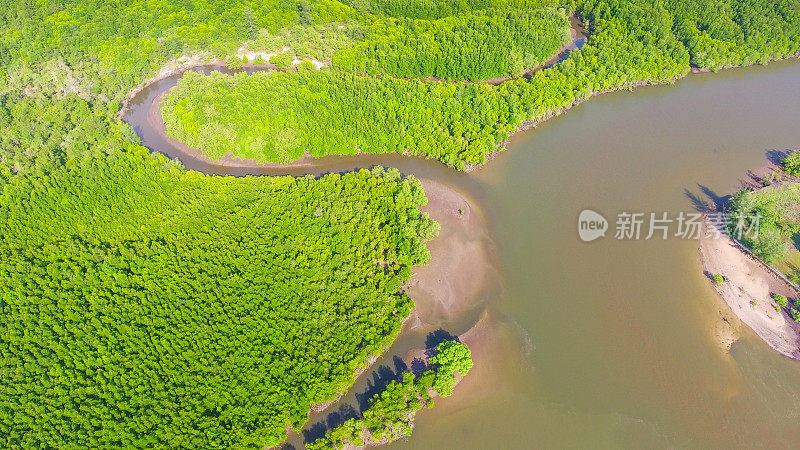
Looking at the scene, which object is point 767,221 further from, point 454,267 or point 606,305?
point 454,267

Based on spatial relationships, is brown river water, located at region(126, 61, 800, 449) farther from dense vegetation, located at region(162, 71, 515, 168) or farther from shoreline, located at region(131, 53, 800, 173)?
dense vegetation, located at region(162, 71, 515, 168)

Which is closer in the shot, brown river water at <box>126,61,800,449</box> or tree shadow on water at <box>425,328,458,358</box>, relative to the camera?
brown river water at <box>126,61,800,449</box>

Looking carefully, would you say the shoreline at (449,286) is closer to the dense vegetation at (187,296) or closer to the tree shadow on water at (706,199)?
the dense vegetation at (187,296)

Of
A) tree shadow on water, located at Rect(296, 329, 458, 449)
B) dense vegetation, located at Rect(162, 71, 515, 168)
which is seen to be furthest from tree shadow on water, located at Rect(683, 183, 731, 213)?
tree shadow on water, located at Rect(296, 329, 458, 449)

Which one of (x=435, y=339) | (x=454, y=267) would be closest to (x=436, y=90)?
(x=454, y=267)

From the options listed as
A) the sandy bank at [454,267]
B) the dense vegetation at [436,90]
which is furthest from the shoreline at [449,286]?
the dense vegetation at [436,90]

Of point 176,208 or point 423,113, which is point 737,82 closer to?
point 423,113
